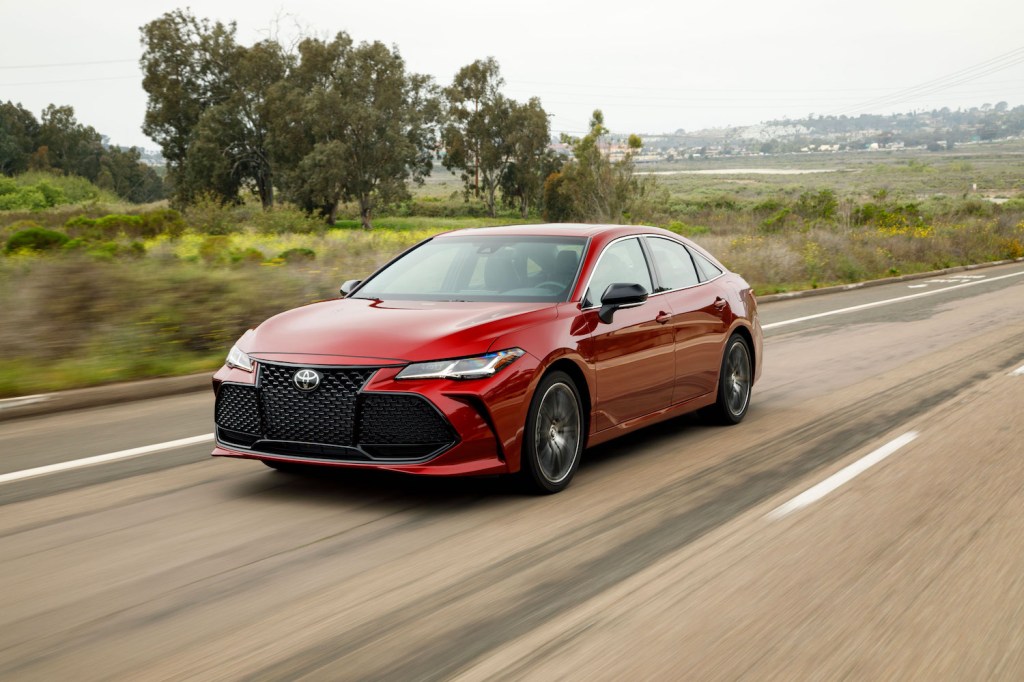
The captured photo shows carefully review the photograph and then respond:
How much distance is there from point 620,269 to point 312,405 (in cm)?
254

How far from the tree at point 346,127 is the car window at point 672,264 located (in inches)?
2818

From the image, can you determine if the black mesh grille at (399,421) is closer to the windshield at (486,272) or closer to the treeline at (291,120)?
the windshield at (486,272)

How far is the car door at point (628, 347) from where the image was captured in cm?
687

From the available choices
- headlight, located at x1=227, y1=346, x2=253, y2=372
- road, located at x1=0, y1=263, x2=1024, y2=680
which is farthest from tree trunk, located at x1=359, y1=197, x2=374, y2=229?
headlight, located at x1=227, y1=346, x2=253, y2=372

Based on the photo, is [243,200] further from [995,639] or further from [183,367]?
[995,639]

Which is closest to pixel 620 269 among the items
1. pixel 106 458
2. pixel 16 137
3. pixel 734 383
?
pixel 734 383

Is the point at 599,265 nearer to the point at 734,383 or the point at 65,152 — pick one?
the point at 734,383

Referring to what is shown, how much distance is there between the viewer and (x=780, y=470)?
716cm

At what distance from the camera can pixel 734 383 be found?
8.84m

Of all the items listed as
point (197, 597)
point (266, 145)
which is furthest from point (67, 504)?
point (266, 145)

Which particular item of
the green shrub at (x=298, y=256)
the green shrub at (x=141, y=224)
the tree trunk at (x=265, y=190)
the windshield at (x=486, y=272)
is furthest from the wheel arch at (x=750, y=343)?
the tree trunk at (x=265, y=190)

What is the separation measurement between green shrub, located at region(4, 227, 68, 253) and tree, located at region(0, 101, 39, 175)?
110955mm

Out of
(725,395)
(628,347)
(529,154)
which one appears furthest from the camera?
(529,154)

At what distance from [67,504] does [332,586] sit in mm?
2260
